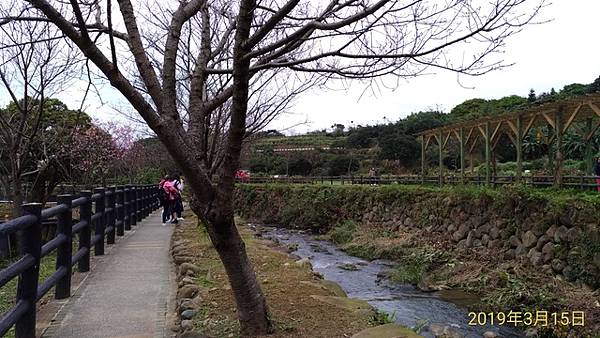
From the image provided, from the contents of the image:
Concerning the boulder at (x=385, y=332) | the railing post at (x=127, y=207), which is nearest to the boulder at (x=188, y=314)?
the boulder at (x=385, y=332)

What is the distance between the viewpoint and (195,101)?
4.83 meters

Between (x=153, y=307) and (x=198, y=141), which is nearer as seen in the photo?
(x=198, y=141)

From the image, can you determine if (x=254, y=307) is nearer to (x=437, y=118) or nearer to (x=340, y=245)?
(x=340, y=245)

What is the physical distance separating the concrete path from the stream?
3.07 meters

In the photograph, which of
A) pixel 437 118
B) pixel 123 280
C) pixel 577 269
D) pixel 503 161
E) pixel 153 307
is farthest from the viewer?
pixel 437 118

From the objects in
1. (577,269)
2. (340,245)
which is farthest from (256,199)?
(577,269)

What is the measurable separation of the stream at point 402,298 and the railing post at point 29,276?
4.28 metres

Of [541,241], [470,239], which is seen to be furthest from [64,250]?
[470,239]

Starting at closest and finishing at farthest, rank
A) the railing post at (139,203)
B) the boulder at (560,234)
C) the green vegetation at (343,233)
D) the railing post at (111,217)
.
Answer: the railing post at (111,217) < the boulder at (560,234) < the railing post at (139,203) < the green vegetation at (343,233)

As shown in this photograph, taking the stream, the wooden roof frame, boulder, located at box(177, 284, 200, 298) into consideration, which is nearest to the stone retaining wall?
the stream

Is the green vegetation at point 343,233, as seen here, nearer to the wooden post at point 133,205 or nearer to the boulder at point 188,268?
the wooden post at point 133,205

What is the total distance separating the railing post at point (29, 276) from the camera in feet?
12.2

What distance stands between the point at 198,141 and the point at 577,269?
770 centimetres

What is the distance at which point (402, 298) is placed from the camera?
9.38 metres
